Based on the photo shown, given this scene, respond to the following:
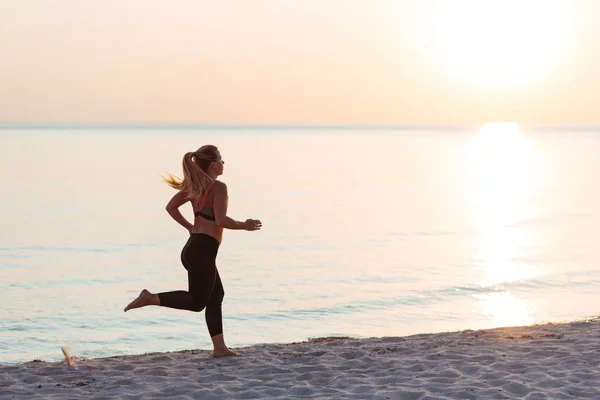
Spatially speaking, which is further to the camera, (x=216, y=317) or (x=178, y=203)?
(x=216, y=317)

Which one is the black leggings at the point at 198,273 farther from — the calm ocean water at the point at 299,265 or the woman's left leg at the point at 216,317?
the calm ocean water at the point at 299,265

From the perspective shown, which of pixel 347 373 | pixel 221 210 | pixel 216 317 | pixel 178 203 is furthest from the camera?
pixel 216 317

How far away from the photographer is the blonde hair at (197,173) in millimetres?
8023

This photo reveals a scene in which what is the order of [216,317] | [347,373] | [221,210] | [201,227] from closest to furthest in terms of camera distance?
[347,373], [221,210], [201,227], [216,317]

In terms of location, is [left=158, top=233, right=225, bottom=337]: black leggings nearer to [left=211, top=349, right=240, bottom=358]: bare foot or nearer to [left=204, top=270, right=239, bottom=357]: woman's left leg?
[left=204, top=270, right=239, bottom=357]: woman's left leg

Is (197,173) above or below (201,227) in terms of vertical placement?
above

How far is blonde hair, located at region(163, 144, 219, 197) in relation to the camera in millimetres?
8023

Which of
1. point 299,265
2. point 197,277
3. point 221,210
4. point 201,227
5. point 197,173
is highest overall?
point 299,265

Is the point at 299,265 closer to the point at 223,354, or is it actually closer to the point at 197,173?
the point at 223,354

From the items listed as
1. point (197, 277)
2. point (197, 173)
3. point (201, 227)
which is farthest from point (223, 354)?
point (197, 173)

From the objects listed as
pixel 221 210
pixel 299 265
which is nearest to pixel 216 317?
pixel 221 210

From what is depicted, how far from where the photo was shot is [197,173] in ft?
26.3

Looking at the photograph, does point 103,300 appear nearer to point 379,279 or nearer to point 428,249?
point 379,279

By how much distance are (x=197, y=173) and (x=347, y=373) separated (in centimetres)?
237
